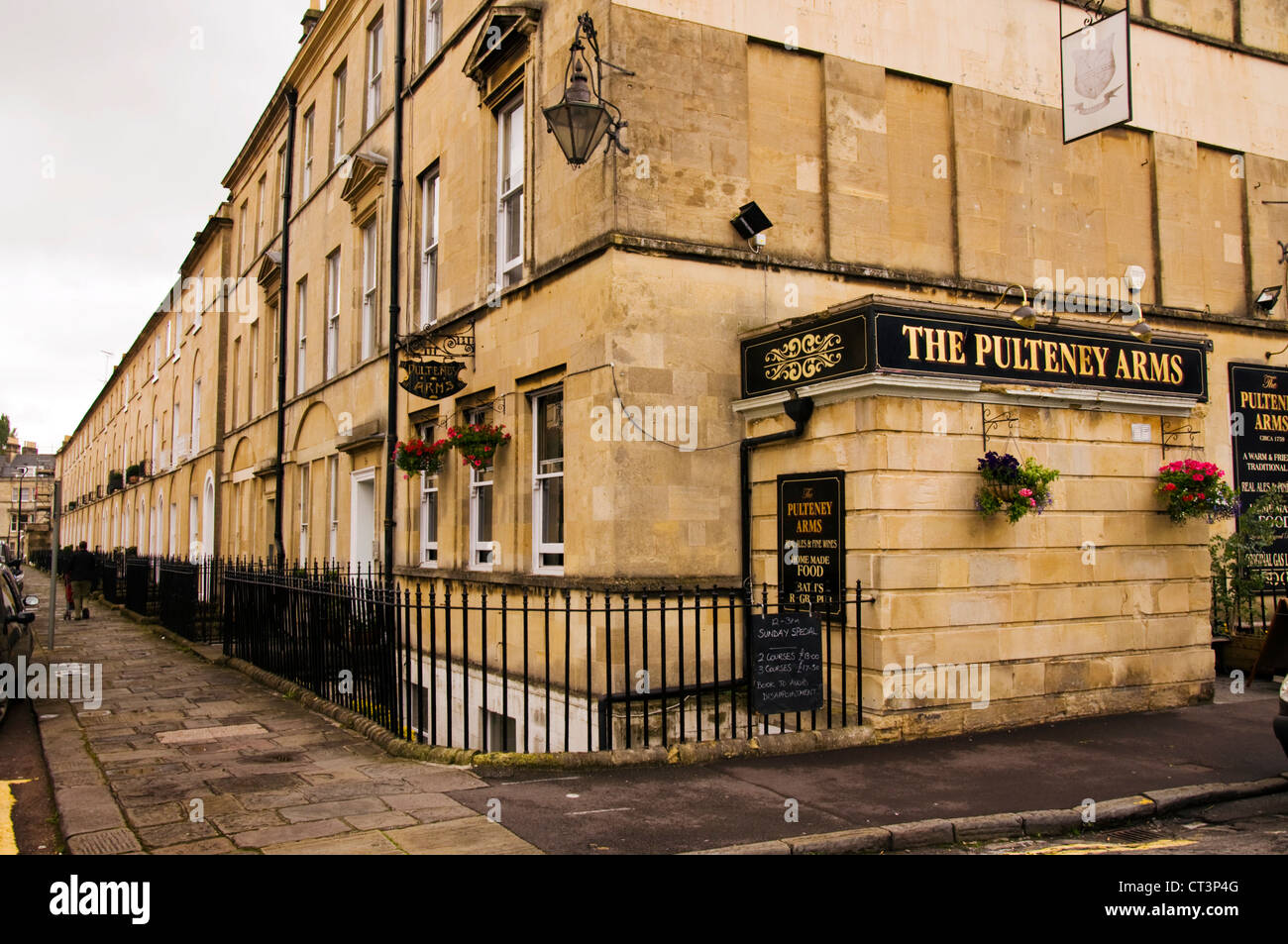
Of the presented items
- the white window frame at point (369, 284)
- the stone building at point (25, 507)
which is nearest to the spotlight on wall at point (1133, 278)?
the white window frame at point (369, 284)

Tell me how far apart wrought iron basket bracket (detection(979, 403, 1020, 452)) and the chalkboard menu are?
8.20 feet

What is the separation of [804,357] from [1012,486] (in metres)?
2.24

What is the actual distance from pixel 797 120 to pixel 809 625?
5.68 meters

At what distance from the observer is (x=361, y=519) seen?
17.8 metres

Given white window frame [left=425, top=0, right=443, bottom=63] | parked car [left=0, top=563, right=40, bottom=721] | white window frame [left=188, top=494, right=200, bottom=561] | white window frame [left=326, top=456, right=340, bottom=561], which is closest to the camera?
parked car [left=0, top=563, right=40, bottom=721]

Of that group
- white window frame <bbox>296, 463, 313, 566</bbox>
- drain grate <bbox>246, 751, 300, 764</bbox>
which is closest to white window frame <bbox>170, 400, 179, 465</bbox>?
white window frame <bbox>296, 463, 313, 566</bbox>

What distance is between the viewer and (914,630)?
28.5 ft

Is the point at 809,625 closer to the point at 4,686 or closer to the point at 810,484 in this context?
the point at 810,484

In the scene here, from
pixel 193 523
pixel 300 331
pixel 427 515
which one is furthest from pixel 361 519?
pixel 193 523

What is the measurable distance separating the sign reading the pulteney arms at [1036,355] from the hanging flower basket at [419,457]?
6.48 m

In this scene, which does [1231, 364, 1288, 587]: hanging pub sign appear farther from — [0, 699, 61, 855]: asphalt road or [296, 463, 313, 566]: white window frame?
[296, 463, 313, 566]: white window frame

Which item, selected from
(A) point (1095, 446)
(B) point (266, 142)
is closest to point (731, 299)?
(A) point (1095, 446)

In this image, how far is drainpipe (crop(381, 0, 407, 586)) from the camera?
15.4m

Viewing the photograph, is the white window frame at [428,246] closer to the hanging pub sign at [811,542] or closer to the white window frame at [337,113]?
the white window frame at [337,113]
